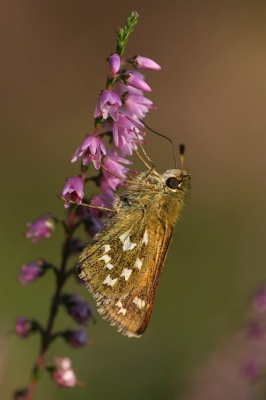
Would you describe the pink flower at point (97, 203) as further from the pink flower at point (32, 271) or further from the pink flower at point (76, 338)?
the pink flower at point (76, 338)

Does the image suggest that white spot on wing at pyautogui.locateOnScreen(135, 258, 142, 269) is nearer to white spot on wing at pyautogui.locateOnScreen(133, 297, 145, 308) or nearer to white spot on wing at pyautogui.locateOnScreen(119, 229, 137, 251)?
white spot on wing at pyautogui.locateOnScreen(119, 229, 137, 251)

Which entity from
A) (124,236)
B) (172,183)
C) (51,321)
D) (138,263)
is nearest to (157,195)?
(172,183)

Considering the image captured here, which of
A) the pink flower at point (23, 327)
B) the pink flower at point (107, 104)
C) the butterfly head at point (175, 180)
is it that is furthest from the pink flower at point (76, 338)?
the pink flower at point (107, 104)

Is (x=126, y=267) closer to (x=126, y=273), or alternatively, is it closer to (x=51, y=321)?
(x=126, y=273)

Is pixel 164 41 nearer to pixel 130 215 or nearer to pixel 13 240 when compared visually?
pixel 13 240

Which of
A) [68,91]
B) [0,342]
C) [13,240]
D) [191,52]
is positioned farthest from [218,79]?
[0,342]

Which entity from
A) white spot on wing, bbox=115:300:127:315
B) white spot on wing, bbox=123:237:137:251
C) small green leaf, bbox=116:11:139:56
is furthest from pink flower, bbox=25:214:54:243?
small green leaf, bbox=116:11:139:56

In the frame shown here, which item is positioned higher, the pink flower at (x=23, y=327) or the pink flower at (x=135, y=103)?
the pink flower at (x=135, y=103)
